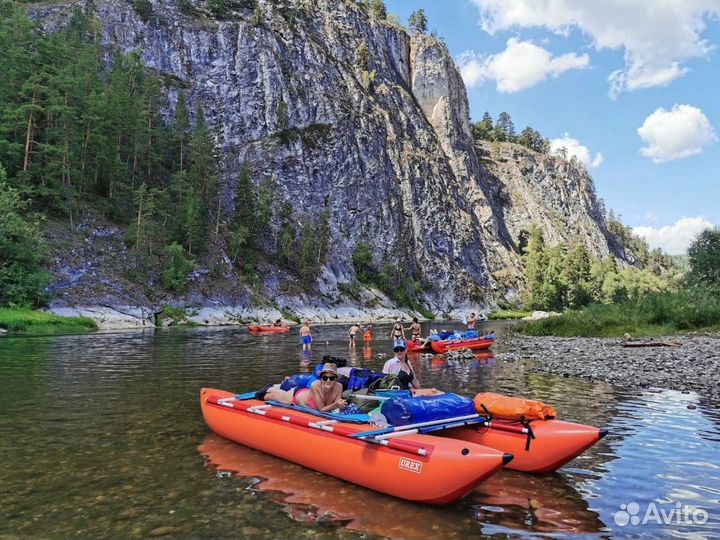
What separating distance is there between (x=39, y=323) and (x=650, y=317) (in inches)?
1599

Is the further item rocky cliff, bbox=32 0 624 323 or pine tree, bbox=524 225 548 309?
pine tree, bbox=524 225 548 309

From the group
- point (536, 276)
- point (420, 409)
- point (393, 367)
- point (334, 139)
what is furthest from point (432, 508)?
point (536, 276)

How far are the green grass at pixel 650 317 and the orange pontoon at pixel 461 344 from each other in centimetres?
958

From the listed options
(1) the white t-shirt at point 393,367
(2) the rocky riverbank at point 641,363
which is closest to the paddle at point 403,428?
(1) the white t-shirt at point 393,367

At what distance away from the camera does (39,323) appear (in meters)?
34.4

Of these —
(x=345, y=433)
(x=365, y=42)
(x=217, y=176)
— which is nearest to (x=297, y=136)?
(x=217, y=176)

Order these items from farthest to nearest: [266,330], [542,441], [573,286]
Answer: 1. [573,286]
2. [266,330]
3. [542,441]

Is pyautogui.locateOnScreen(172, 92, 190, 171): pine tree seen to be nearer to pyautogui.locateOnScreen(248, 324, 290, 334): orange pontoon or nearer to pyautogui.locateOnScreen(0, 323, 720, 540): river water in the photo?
pyautogui.locateOnScreen(248, 324, 290, 334): orange pontoon

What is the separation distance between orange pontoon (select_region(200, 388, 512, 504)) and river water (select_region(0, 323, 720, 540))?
22cm

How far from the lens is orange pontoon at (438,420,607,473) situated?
800cm

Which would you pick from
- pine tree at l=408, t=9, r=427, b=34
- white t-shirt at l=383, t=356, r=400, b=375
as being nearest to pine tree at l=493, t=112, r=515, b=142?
pine tree at l=408, t=9, r=427, b=34

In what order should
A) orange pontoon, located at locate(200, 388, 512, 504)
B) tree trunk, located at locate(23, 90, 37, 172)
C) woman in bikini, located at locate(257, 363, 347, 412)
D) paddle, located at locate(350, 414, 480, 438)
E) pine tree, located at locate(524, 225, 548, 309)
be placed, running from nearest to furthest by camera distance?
orange pontoon, located at locate(200, 388, 512, 504)
paddle, located at locate(350, 414, 480, 438)
woman in bikini, located at locate(257, 363, 347, 412)
tree trunk, located at locate(23, 90, 37, 172)
pine tree, located at locate(524, 225, 548, 309)

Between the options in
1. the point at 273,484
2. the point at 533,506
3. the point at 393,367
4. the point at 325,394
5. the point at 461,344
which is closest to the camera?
the point at 533,506

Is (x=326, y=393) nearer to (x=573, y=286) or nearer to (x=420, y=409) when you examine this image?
(x=420, y=409)
